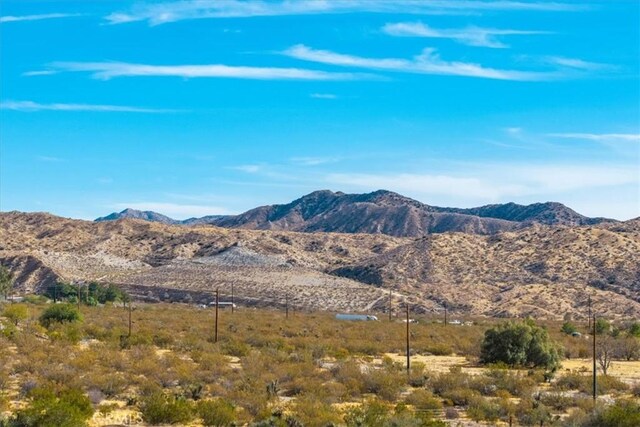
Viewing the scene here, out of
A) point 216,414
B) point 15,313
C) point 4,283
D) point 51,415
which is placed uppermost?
point 4,283

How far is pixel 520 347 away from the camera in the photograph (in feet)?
136

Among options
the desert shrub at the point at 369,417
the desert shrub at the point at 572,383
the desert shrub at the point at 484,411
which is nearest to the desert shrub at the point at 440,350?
the desert shrub at the point at 572,383

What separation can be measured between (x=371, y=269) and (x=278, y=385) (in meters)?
90.9

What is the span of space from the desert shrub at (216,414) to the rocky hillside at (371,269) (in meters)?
71.8

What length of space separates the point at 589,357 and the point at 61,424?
37.4m

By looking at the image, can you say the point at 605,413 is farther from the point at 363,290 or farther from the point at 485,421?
the point at 363,290

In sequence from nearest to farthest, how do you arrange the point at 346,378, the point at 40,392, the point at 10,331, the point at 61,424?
the point at 61,424, the point at 40,392, the point at 346,378, the point at 10,331

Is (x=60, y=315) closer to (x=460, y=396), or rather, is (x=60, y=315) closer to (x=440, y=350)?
(x=440, y=350)

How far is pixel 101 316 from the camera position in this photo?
64688mm

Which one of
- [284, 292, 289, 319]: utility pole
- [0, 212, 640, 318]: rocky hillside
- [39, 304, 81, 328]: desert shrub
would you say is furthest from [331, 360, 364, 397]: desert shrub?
[0, 212, 640, 318]: rocky hillside

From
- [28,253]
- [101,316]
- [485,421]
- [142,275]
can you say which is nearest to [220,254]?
[142,275]

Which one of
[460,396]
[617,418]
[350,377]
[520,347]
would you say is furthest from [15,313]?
[617,418]

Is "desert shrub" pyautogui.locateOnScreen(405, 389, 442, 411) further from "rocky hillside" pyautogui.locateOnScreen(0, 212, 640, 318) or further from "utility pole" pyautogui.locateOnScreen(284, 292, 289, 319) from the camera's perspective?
"rocky hillside" pyautogui.locateOnScreen(0, 212, 640, 318)

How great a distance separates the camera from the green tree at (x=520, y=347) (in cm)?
4122
